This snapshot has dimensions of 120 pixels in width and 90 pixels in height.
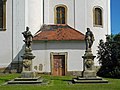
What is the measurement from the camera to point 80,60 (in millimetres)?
29328

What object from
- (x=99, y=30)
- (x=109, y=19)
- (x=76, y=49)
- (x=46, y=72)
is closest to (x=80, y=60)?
(x=76, y=49)

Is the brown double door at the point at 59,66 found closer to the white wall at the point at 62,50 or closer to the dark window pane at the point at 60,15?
the white wall at the point at 62,50

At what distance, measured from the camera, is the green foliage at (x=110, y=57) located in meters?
27.3

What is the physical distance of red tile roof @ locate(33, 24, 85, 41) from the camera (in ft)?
97.4

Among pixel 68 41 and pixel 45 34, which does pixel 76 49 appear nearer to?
pixel 68 41

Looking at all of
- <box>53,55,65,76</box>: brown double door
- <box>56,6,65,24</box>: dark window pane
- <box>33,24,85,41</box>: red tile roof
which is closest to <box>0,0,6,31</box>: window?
<box>33,24,85,41</box>: red tile roof

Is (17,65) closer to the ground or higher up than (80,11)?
closer to the ground

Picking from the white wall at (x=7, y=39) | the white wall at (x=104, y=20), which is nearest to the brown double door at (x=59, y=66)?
the white wall at (x=7, y=39)

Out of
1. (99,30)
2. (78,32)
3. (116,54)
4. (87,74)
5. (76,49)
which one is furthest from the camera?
(99,30)

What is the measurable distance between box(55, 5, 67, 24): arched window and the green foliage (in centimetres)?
624

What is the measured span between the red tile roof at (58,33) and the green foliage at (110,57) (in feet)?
8.09

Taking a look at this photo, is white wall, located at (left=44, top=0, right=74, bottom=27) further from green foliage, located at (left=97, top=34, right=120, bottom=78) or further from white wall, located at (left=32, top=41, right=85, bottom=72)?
green foliage, located at (left=97, top=34, right=120, bottom=78)

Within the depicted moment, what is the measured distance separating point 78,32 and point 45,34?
3585 mm

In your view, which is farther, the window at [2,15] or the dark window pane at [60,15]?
the dark window pane at [60,15]
